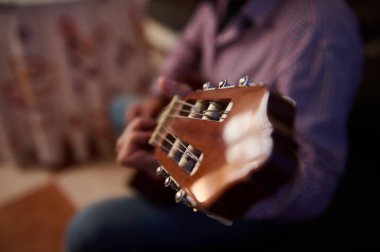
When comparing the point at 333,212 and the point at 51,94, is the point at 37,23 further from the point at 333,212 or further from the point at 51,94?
the point at 333,212

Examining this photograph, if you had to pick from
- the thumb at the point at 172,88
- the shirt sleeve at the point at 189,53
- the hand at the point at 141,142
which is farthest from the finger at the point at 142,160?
the shirt sleeve at the point at 189,53

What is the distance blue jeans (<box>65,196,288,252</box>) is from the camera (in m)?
0.62

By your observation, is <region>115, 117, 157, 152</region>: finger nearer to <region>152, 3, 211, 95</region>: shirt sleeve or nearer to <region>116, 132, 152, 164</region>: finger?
<region>116, 132, 152, 164</region>: finger

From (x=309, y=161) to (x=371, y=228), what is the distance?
25cm

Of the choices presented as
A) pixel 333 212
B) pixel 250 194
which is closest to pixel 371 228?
pixel 333 212

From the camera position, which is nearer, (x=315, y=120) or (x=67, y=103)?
(x=315, y=120)

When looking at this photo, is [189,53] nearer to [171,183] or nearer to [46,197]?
[171,183]

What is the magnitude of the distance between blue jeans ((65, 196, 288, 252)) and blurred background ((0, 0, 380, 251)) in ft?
1.13

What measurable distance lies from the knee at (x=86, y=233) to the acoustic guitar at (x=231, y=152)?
31 centimetres

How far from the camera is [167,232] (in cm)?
62

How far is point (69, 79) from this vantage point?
112 centimetres

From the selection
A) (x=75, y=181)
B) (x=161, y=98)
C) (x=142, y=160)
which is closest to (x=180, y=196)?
(x=142, y=160)

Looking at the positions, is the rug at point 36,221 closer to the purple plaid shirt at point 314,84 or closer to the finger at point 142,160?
the finger at point 142,160

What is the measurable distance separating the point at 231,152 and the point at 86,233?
0.44m
